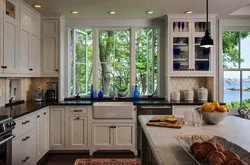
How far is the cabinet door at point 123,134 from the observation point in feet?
12.9

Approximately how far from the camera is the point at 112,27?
462cm

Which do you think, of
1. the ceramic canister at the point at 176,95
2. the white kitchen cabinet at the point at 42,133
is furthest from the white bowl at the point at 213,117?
the white kitchen cabinet at the point at 42,133

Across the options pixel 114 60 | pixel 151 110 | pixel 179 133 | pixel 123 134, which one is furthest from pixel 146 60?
pixel 179 133

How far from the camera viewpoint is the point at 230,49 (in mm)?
4602

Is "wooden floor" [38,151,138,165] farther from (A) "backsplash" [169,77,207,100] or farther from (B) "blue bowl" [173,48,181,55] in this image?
(B) "blue bowl" [173,48,181,55]

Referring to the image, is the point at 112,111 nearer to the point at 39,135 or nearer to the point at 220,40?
the point at 39,135

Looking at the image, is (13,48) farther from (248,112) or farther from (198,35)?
(248,112)

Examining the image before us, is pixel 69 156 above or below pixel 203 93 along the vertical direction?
below

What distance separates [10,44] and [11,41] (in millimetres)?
55

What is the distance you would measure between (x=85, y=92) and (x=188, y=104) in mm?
2123

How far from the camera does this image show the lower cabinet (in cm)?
394

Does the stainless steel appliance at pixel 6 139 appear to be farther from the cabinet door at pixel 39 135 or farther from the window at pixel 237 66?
the window at pixel 237 66

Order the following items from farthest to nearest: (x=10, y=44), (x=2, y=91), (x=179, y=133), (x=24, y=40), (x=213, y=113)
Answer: (x=24, y=40) < (x=2, y=91) < (x=10, y=44) < (x=213, y=113) < (x=179, y=133)

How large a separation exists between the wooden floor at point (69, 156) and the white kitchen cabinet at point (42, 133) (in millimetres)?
153
